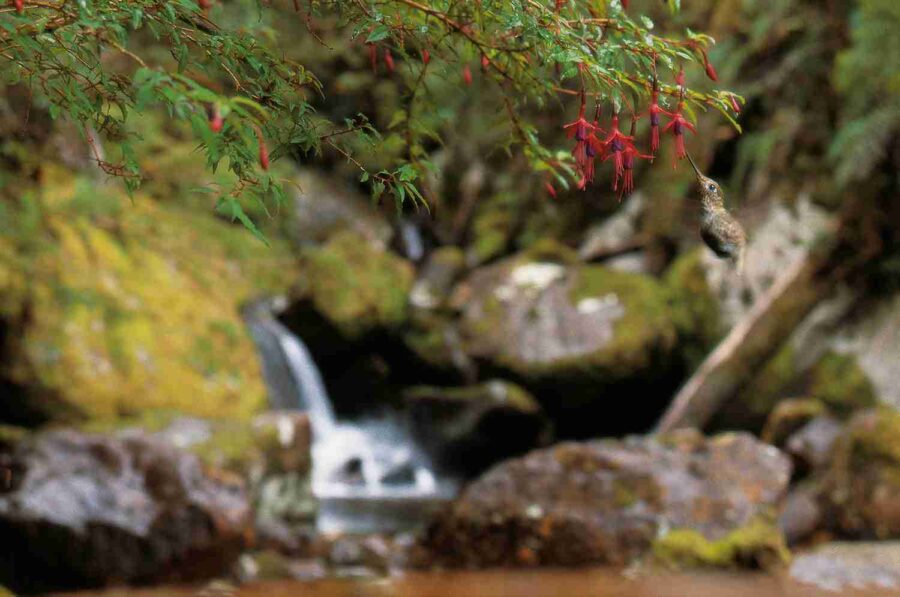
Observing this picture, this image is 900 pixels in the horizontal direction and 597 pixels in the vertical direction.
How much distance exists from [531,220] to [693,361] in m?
3.60

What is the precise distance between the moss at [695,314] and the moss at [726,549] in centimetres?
424

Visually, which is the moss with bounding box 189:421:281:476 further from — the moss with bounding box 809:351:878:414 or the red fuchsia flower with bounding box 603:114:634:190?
the moss with bounding box 809:351:878:414

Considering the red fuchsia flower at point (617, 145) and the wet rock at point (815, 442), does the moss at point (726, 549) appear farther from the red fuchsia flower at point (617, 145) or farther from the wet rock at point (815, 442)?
the red fuchsia flower at point (617, 145)

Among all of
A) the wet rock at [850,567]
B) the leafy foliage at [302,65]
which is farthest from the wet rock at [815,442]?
the leafy foliage at [302,65]

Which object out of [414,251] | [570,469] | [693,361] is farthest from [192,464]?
[414,251]

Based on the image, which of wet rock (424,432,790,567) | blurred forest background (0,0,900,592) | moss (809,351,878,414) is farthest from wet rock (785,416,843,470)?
wet rock (424,432,790,567)

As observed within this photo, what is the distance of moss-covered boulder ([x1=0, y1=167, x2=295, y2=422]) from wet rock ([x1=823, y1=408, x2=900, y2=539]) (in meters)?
4.84

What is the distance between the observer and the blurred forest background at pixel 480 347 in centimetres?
514

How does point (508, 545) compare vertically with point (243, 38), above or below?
below

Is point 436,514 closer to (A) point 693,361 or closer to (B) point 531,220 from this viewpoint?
(A) point 693,361

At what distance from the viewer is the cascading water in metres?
6.99

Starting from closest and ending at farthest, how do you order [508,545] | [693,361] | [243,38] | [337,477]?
[243,38] → [508,545] → [337,477] → [693,361]

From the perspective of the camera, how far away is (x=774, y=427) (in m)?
7.29

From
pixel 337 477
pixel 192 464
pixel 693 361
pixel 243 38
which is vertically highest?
pixel 243 38
